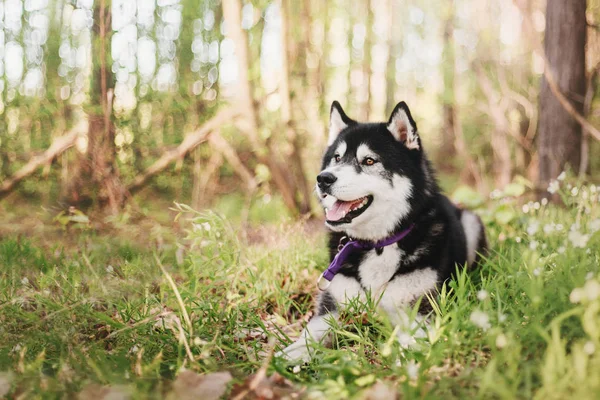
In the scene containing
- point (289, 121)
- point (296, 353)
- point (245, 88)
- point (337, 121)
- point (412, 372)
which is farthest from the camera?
point (289, 121)

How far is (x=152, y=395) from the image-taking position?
1.77m

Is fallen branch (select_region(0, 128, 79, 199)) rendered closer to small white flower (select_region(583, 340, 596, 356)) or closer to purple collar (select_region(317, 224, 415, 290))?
purple collar (select_region(317, 224, 415, 290))

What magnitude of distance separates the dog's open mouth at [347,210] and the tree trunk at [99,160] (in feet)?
9.36

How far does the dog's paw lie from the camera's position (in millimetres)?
2377

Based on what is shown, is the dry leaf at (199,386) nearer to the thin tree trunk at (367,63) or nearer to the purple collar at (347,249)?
the purple collar at (347,249)

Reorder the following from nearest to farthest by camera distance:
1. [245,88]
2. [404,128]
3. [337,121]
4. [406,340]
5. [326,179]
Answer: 1. [406,340]
2. [326,179]
3. [404,128]
4. [337,121]
5. [245,88]

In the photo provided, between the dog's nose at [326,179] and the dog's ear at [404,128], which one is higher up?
the dog's ear at [404,128]

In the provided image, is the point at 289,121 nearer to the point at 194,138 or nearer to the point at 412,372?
the point at 194,138

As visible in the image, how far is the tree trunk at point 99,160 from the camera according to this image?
15.5 feet

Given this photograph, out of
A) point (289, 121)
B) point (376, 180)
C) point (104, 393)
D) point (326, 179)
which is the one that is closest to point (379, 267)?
point (376, 180)

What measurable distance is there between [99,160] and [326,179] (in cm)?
309

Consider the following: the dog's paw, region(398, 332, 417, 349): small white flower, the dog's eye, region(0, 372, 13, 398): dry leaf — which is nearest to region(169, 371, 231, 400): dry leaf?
the dog's paw

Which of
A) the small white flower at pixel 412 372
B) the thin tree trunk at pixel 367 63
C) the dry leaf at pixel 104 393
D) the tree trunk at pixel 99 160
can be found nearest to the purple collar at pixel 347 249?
the small white flower at pixel 412 372

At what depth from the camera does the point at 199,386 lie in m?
1.83
